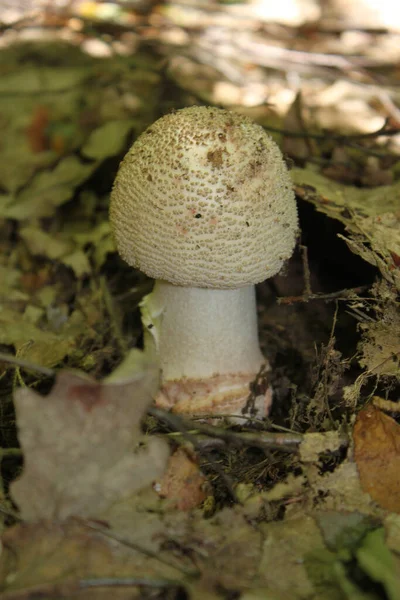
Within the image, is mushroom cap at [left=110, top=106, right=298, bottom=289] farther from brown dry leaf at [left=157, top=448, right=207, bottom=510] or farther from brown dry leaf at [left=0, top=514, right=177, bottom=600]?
brown dry leaf at [left=0, top=514, right=177, bottom=600]

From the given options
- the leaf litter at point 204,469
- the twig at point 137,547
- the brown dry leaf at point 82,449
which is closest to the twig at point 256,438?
the leaf litter at point 204,469

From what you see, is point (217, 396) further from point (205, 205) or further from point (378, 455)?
point (205, 205)

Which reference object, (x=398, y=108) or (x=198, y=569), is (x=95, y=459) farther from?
(x=398, y=108)

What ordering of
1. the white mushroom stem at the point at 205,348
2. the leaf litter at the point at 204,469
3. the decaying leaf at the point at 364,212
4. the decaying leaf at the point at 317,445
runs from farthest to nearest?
the white mushroom stem at the point at 205,348 → the decaying leaf at the point at 364,212 → the decaying leaf at the point at 317,445 → the leaf litter at the point at 204,469

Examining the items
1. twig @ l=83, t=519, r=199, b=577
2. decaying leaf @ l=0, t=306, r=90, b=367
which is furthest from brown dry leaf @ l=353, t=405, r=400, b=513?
decaying leaf @ l=0, t=306, r=90, b=367

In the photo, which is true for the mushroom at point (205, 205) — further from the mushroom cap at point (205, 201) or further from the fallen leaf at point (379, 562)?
the fallen leaf at point (379, 562)

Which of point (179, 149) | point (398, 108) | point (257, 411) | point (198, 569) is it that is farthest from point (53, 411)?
point (398, 108)
